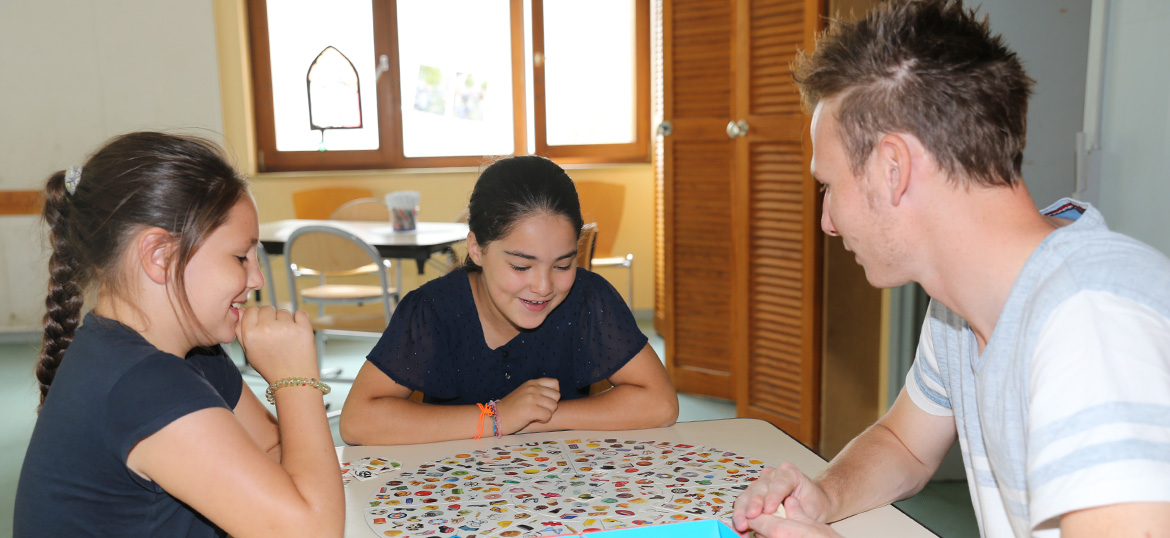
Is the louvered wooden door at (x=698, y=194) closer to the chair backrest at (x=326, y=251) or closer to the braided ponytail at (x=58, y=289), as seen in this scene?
the chair backrest at (x=326, y=251)

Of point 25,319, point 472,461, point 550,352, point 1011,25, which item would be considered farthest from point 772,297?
point 25,319

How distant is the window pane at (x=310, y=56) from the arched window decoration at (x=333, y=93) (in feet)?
0.09

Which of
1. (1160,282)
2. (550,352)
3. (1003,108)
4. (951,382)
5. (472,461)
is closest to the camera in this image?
(1160,282)

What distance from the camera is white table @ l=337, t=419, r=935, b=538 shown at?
109 centimetres

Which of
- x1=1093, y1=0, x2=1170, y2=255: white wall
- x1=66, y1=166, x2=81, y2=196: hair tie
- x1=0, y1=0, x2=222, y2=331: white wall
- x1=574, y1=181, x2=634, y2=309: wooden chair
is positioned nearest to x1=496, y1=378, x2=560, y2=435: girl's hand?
x1=66, y1=166, x2=81, y2=196: hair tie

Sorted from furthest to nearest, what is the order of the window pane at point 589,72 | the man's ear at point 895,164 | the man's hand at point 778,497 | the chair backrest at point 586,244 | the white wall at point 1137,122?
the window pane at point 589,72, the chair backrest at point 586,244, the white wall at point 1137,122, the man's hand at point 778,497, the man's ear at point 895,164

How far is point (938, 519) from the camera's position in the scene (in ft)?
8.54

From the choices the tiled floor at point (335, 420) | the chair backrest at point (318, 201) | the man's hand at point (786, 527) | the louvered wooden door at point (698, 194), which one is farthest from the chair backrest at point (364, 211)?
the man's hand at point (786, 527)

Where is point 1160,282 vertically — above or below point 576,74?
below

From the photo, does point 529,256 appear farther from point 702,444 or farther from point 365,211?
point 365,211

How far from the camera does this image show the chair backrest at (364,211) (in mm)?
4547

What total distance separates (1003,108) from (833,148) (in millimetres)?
169

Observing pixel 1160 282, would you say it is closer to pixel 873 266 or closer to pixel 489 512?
pixel 873 266

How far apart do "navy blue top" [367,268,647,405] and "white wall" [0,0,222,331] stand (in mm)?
3887
